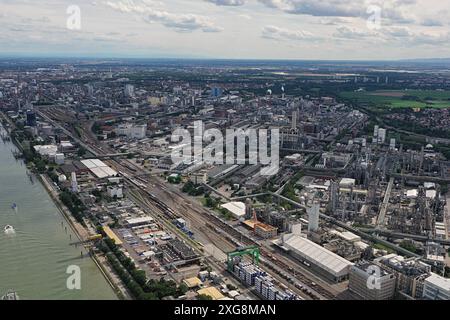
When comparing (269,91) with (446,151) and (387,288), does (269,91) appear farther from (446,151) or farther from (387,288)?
(387,288)

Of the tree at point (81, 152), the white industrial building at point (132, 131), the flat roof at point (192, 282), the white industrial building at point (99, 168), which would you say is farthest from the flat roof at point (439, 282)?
the white industrial building at point (132, 131)

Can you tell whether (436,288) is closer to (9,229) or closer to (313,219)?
(313,219)

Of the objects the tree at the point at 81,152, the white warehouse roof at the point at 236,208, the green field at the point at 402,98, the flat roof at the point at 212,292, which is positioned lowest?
the flat roof at the point at 212,292

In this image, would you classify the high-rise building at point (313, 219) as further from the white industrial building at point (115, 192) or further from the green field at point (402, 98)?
the green field at point (402, 98)

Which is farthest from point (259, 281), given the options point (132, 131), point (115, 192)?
point (132, 131)

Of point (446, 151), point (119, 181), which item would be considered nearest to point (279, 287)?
point (119, 181)

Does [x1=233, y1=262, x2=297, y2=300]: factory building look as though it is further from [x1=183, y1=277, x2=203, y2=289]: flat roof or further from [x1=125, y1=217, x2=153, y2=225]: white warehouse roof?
[x1=125, y1=217, x2=153, y2=225]: white warehouse roof
